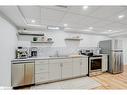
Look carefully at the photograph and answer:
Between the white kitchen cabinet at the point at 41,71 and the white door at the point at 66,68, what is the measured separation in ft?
1.95

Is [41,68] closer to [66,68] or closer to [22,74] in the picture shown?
[22,74]

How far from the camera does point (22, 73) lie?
2.59 meters

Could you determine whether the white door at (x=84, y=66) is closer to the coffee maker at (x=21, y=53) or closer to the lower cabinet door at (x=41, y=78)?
the lower cabinet door at (x=41, y=78)

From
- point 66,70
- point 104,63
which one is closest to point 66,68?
point 66,70

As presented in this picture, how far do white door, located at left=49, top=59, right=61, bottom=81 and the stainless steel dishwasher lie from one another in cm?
58

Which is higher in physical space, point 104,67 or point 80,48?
point 80,48

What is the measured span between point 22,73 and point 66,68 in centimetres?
147

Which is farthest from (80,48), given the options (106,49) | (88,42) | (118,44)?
(118,44)

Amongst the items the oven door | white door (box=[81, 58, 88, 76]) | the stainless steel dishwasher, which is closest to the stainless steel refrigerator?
the oven door

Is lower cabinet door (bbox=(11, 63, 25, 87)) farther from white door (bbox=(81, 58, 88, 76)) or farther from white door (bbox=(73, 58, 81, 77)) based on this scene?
white door (bbox=(81, 58, 88, 76))

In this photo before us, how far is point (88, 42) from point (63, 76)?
94.8 inches

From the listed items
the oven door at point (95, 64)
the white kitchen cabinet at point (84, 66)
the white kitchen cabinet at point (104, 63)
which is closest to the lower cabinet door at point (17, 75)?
the white kitchen cabinet at point (84, 66)
